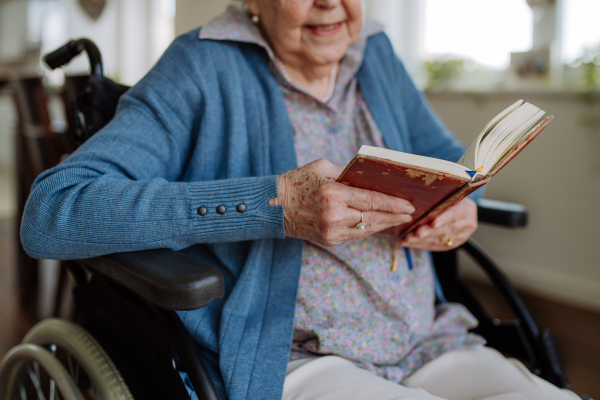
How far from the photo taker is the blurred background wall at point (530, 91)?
1.88 m

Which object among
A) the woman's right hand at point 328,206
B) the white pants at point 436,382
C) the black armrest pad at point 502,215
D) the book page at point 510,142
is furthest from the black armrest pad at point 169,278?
the black armrest pad at point 502,215

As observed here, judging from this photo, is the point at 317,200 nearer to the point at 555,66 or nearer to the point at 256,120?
the point at 256,120

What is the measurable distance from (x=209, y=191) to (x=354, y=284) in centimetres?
36

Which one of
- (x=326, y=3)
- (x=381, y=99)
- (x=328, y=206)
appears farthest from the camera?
Result: (x=381, y=99)

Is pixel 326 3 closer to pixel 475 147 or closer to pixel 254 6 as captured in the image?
pixel 254 6

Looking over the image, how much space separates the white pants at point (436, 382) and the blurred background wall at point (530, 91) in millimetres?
1255

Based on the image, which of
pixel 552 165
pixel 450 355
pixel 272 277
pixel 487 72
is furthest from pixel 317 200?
pixel 487 72

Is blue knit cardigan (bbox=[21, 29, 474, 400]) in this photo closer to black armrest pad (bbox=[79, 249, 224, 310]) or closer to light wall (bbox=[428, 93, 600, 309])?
black armrest pad (bbox=[79, 249, 224, 310])

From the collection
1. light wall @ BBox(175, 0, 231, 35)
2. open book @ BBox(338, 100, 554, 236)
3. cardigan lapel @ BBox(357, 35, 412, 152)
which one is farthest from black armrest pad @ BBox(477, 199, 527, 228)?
light wall @ BBox(175, 0, 231, 35)

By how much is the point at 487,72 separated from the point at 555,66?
13.0 inches

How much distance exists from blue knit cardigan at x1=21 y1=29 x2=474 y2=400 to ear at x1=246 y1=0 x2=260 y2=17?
0.08m

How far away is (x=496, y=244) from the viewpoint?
87.7 inches

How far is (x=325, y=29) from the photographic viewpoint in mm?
959

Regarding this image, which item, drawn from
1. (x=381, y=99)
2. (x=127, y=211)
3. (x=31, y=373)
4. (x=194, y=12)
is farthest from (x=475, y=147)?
(x=194, y=12)
